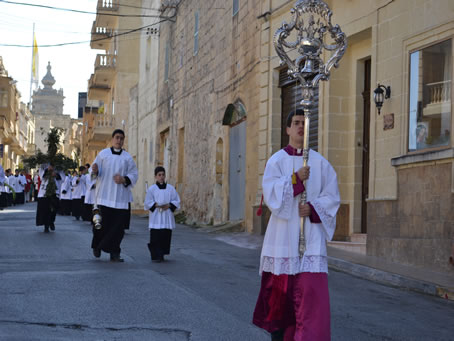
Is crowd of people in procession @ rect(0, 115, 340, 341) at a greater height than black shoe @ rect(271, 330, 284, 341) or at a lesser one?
greater

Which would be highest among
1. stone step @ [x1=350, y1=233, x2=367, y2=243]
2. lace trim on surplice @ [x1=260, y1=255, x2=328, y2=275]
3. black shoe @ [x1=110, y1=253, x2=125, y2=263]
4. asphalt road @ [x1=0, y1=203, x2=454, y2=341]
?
lace trim on surplice @ [x1=260, y1=255, x2=328, y2=275]

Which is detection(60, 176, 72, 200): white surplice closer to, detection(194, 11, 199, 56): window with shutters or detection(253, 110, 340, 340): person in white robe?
detection(194, 11, 199, 56): window with shutters

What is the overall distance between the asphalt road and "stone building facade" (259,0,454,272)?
1692 millimetres

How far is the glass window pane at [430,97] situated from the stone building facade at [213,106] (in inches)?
289

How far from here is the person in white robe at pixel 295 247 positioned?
564 centimetres

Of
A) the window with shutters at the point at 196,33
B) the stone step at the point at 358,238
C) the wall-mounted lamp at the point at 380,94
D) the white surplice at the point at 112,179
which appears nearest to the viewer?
the white surplice at the point at 112,179

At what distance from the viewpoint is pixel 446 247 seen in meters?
11.7

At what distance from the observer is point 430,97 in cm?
1285

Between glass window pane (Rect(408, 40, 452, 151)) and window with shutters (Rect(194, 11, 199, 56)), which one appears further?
window with shutters (Rect(194, 11, 199, 56))

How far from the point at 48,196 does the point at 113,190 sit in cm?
671

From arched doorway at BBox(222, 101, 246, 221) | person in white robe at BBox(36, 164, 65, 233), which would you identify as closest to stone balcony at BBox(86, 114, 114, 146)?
arched doorway at BBox(222, 101, 246, 221)

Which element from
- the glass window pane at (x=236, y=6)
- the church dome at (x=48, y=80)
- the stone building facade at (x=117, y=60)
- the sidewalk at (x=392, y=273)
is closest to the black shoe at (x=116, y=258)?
the sidewalk at (x=392, y=273)

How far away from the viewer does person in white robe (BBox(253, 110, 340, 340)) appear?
5.64 meters

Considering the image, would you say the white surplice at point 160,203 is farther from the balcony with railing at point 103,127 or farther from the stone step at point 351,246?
the balcony with railing at point 103,127
